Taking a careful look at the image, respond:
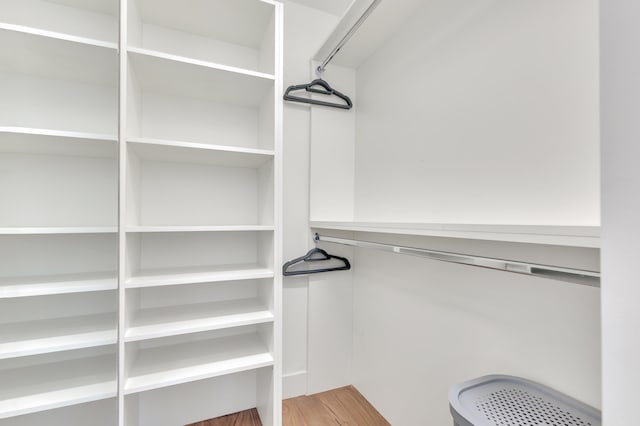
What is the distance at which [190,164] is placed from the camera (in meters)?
1.46

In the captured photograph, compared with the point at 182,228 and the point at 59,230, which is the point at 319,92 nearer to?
the point at 182,228

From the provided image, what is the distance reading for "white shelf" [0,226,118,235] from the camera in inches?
21.1

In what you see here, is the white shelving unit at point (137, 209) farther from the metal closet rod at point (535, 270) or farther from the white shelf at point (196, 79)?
the metal closet rod at point (535, 270)

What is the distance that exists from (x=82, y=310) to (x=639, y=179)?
3.31 feet

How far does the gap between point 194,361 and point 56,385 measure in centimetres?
64

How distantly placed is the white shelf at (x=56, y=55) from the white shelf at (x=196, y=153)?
0.37m

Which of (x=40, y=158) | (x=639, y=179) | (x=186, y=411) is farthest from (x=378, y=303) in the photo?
(x=40, y=158)

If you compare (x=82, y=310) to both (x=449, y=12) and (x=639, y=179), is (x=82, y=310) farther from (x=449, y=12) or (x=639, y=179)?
(x=449, y=12)

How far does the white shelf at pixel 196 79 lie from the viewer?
1141 mm

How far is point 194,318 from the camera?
125 cm

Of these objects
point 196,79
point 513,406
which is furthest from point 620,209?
point 196,79

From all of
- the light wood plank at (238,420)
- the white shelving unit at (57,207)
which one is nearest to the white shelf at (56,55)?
the white shelving unit at (57,207)

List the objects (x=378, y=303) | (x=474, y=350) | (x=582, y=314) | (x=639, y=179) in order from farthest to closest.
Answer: (x=378, y=303) < (x=474, y=350) < (x=582, y=314) < (x=639, y=179)

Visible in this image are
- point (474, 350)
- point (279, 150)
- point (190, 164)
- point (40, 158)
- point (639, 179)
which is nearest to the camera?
point (639, 179)
